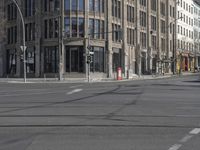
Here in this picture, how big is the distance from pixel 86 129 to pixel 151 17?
8318cm

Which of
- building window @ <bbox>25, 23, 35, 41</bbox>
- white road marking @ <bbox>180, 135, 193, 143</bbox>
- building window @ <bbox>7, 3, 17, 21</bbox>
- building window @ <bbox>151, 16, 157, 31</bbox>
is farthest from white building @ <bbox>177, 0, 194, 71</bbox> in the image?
white road marking @ <bbox>180, 135, 193, 143</bbox>

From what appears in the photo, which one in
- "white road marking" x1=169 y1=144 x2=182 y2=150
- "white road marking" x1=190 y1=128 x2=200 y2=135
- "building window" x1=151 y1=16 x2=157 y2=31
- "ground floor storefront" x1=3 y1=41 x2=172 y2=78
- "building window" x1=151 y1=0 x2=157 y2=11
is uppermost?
"building window" x1=151 y1=0 x2=157 y2=11

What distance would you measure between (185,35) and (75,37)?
57.7 meters

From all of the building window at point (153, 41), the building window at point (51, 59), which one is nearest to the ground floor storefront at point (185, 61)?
the building window at point (153, 41)

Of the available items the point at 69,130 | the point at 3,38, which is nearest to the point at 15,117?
the point at 69,130

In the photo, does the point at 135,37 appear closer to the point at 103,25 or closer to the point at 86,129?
the point at 103,25

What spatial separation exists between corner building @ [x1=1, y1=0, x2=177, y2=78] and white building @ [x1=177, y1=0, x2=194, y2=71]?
2875 centimetres

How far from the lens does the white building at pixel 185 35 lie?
4476 inches

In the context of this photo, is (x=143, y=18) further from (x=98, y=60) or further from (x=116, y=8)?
(x=98, y=60)

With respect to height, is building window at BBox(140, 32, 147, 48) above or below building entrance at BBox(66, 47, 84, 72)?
above

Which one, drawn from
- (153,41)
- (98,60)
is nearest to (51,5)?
(98,60)

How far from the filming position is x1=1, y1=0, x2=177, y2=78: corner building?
6875cm

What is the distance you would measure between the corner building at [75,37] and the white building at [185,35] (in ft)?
94.3

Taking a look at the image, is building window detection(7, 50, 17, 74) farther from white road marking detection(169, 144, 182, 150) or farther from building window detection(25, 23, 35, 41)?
white road marking detection(169, 144, 182, 150)
